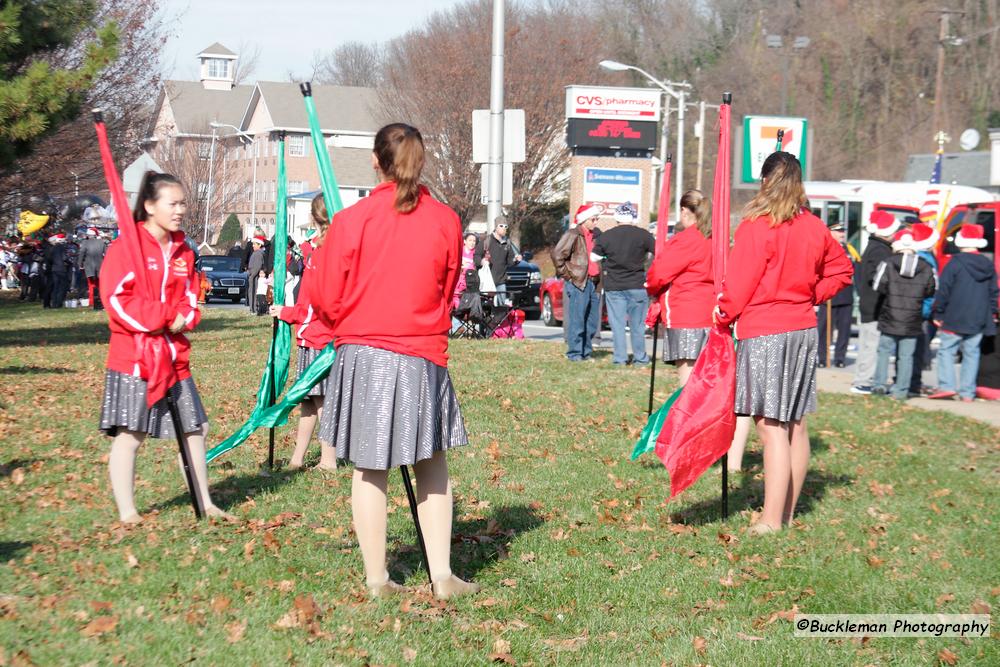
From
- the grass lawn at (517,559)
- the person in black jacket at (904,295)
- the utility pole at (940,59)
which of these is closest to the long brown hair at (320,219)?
the grass lawn at (517,559)

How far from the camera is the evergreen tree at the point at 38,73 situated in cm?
1815

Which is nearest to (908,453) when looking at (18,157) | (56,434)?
(56,434)

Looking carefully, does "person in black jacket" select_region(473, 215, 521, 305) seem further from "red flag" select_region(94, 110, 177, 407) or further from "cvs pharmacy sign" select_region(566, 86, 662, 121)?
"cvs pharmacy sign" select_region(566, 86, 662, 121)

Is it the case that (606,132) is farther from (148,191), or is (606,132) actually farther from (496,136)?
(148,191)

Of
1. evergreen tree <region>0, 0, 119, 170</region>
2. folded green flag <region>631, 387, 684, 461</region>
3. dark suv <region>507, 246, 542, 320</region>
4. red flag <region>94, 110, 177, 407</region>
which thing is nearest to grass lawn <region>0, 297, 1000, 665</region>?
folded green flag <region>631, 387, 684, 461</region>

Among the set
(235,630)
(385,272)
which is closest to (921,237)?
(385,272)

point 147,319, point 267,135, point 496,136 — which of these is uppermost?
point 267,135

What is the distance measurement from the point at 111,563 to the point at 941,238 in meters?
17.2

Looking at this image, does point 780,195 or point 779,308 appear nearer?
point 780,195

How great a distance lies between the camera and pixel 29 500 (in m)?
8.02

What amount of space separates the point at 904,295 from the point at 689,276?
223 inches

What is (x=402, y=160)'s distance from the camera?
536cm

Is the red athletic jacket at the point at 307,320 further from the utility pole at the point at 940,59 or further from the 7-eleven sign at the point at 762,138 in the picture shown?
the utility pole at the point at 940,59

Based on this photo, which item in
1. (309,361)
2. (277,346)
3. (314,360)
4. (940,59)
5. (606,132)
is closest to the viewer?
(314,360)
